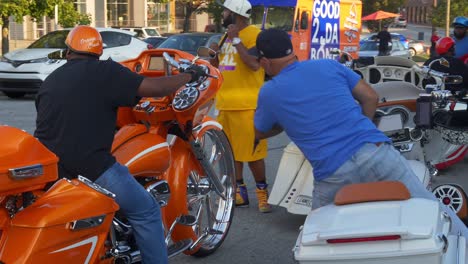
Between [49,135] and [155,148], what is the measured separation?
0.73 m

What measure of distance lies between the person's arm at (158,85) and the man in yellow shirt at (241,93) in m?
2.54

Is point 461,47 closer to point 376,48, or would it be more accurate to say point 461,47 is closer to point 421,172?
point 421,172

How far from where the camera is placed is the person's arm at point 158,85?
150 inches

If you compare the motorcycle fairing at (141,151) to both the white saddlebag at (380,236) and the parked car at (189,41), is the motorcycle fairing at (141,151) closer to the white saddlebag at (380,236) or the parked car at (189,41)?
the white saddlebag at (380,236)

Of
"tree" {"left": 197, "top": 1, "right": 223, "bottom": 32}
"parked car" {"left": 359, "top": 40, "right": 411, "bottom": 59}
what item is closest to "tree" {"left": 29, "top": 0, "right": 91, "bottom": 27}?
"parked car" {"left": 359, "top": 40, "right": 411, "bottom": 59}

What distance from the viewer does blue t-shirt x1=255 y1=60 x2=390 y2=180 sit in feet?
12.7

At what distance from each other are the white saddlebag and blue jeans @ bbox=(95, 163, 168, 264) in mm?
1059

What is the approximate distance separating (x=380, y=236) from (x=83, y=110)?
162cm

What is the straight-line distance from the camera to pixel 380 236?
3008 millimetres

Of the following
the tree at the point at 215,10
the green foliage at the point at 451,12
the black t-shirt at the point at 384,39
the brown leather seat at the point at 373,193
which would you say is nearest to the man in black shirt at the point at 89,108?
the brown leather seat at the point at 373,193

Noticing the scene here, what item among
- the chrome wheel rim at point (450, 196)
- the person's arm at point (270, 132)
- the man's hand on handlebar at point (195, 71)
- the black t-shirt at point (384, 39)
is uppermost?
the man's hand on handlebar at point (195, 71)

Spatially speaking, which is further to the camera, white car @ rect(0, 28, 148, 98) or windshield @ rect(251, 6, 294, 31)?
windshield @ rect(251, 6, 294, 31)

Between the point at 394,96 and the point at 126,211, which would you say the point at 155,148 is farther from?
the point at 394,96

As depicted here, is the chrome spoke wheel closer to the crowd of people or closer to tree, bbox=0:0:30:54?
the crowd of people
